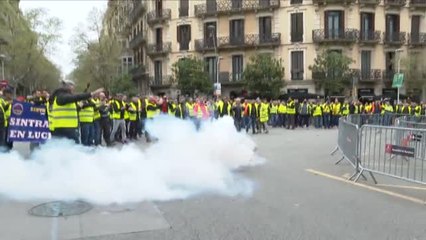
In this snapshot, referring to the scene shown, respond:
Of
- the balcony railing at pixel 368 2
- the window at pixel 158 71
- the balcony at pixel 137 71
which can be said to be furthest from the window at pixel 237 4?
the balcony at pixel 137 71

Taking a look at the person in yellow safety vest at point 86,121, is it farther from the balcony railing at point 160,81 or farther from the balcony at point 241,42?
the balcony railing at point 160,81

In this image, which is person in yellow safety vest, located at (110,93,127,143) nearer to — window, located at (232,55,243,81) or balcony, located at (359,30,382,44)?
window, located at (232,55,243,81)

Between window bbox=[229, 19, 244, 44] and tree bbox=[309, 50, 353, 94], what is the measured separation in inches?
308

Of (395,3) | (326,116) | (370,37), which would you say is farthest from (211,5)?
(326,116)

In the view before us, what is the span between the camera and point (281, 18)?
47219mm

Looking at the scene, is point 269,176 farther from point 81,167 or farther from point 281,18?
point 281,18

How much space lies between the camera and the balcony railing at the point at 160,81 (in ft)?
173

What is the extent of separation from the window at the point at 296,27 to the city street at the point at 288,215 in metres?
38.1

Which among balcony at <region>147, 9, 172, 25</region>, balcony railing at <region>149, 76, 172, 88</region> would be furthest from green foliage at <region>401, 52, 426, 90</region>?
balcony at <region>147, 9, 172, 25</region>

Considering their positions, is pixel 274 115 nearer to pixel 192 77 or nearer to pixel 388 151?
pixel 192 77

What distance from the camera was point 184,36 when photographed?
52.1m

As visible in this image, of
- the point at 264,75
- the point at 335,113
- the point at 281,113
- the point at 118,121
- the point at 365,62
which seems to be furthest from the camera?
the point at 365,62

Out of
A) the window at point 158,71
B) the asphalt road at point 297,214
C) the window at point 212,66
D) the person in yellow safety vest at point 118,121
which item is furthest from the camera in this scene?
the window at point 158,71

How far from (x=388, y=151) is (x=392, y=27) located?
43.0m
